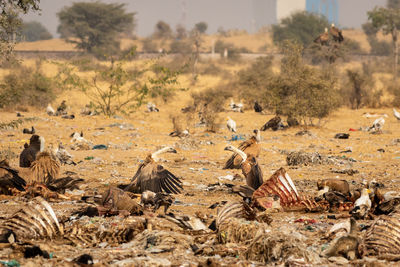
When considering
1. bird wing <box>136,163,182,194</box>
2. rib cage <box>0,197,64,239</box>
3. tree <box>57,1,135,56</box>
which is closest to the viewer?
rib cage <box>0,197,64,239</box>

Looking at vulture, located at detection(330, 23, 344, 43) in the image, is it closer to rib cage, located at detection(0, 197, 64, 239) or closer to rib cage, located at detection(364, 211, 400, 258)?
rib cage, located at detection(364, 211, 400, 258)

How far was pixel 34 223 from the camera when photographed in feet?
15.2

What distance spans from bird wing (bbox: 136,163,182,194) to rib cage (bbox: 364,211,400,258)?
307cm

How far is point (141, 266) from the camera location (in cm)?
382

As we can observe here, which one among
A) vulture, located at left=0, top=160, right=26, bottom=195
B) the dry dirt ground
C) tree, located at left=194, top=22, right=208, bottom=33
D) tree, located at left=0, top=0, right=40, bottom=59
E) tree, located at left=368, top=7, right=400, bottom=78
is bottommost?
the dry dirt ground

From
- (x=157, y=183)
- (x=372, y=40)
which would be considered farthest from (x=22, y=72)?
(x=372, y=40)

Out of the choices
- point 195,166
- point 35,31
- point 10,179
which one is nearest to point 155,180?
point 10,179

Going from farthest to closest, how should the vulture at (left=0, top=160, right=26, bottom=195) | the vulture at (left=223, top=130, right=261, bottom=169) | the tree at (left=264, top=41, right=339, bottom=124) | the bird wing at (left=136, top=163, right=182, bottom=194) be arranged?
the tree at (left=264, top=41, right=339, bottom=124) → the vulture at (left=223, top=130, right=261, bottom=169) → the bird wing at (left=136, top=163, right=182, bottom=194) → the vulture at (left=0, top=160, right=26, bottom=195)

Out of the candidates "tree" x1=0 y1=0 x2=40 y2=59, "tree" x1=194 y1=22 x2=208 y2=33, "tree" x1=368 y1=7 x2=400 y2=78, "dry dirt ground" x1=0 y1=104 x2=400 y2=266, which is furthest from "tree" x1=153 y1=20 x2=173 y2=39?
"tree" x1=0 y1=0 x2=40 y2=59

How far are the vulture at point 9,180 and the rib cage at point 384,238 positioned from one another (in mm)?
4537

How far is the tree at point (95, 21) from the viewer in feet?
162

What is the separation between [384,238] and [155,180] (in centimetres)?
339

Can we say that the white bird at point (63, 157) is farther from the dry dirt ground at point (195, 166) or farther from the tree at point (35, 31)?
the tree at point (35, 31)

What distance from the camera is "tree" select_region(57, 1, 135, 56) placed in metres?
49.4
